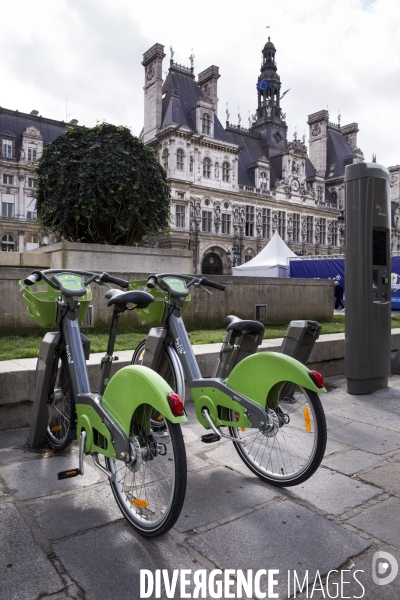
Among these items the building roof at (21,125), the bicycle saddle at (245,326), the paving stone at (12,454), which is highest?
the building roof at (21,125)

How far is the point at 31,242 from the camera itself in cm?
4250

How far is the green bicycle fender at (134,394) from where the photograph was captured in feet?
7.52

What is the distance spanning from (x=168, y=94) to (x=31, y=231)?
18072mm

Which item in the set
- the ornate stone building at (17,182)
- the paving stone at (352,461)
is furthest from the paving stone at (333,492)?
the ornate stone building at (17,182)

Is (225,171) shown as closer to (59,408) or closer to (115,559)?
(59,408)

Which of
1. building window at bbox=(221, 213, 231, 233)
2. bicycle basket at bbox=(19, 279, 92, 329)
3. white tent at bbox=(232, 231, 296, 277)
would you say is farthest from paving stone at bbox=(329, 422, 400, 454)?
building window at bbox=(221, 213, 231, 233)

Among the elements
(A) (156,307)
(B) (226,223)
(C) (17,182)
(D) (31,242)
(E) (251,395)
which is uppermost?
(C) (17,182)

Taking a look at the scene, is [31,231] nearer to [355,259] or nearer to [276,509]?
[355,259]

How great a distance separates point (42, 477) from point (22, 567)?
3.38 feet

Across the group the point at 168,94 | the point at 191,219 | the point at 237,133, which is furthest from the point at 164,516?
the point at 237,133

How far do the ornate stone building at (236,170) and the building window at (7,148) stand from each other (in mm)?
12428

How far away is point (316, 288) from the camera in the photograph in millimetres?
10430

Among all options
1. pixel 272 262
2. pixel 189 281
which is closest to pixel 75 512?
pixel 189 281

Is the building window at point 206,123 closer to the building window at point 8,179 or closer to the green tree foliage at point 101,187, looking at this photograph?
the building window at point 8,179
